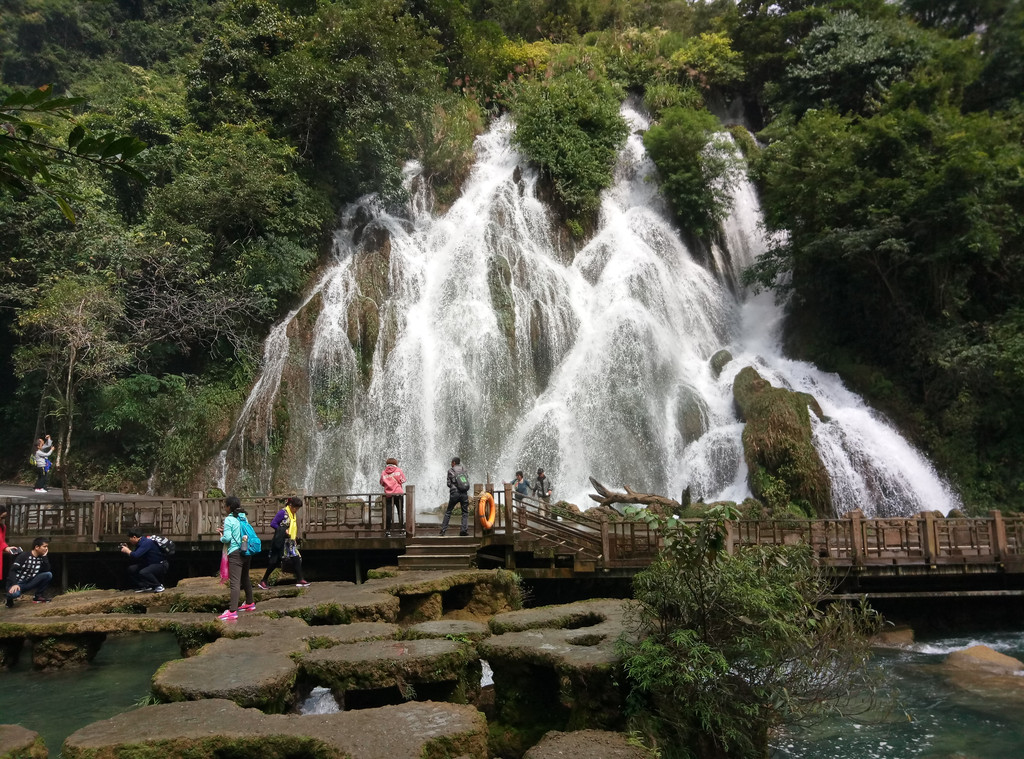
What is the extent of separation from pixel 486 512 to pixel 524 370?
398 inches

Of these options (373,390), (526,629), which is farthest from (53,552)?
(526,629)

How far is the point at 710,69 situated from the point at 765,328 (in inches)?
538

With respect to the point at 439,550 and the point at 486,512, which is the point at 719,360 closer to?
the point at 486,512

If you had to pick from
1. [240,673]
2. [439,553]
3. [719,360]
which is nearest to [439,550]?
[439,553]

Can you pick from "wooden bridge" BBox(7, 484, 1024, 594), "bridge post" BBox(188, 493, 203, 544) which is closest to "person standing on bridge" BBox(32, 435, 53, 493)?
"bridge post" BBox(188, 493, 203, 544)

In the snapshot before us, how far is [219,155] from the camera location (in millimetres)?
23250

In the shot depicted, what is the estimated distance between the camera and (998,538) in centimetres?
1154

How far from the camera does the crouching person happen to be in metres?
11.0

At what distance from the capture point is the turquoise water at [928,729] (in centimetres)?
707

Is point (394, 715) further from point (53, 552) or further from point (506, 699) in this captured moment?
point (53, 552)

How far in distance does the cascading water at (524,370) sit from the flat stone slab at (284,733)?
13182mm

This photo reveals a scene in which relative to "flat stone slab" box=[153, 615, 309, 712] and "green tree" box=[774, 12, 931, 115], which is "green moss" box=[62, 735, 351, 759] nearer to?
"flat stone slab" box=[153, 615, 309, 712]

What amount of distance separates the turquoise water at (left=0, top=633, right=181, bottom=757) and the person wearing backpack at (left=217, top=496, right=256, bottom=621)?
4.58 feet

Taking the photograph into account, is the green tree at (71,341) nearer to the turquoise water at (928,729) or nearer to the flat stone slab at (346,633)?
the flat stone slab at (346,633)
